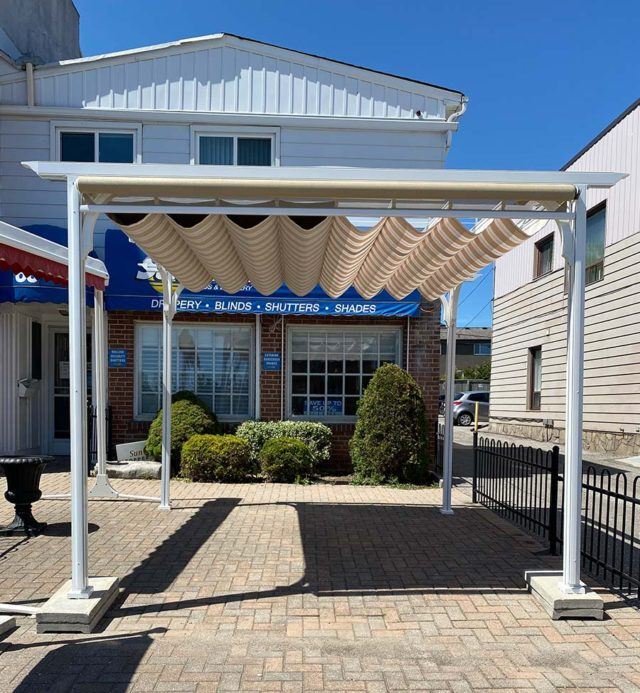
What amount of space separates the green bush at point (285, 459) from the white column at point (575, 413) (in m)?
5.05

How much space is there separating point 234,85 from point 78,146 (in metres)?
3.02

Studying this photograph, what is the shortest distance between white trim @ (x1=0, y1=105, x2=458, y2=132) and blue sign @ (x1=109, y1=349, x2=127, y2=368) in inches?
163

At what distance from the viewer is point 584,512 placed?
733 cm

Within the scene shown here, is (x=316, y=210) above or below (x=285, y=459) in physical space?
above

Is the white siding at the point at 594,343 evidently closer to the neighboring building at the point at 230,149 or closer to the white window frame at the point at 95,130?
the neighboring building at the point at 230,149

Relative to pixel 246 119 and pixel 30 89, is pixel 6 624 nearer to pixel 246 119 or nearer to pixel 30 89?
pixel 246 119

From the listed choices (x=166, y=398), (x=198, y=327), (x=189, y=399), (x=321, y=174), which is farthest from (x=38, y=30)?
(x=321, y=174)

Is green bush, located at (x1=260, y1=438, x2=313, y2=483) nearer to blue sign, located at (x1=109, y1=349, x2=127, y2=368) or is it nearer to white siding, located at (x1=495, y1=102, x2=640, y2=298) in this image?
blue sign, located at (x1=109, y1=349, x2=127, y2=368)

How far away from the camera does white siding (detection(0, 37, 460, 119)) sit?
10117 millimetres

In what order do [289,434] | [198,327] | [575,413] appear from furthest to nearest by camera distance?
1. [198,327]
2. [289,434]
3. [575,413]

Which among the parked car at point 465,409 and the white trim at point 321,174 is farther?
the parked car at point 465,409

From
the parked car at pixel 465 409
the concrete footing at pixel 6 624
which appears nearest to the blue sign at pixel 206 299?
the concrete footing at pixel 6 624

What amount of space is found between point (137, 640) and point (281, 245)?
3477mm

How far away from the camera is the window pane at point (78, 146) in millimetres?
10219
